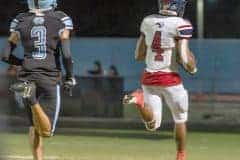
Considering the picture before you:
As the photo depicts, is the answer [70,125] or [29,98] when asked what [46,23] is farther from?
[70,125]

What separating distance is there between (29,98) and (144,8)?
40.4 ft

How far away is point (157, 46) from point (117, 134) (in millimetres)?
7368

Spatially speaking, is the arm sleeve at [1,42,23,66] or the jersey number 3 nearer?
the jersey number 3

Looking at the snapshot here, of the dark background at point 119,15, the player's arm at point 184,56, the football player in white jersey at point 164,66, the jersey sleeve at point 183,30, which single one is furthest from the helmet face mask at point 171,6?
the dark background at point 119,15

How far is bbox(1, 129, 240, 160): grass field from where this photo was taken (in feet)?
39.7

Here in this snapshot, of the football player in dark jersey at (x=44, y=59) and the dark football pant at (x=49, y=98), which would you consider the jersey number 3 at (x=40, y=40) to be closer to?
the football player in dark jersey at (x=44, y=59)

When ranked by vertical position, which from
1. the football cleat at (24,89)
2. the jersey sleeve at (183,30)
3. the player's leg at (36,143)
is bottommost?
the player's leg at (36,143)

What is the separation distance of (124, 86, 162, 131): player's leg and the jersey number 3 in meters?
1.06

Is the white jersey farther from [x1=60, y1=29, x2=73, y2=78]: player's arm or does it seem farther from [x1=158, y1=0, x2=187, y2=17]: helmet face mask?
[x1=60, y1=29, x2=73, y2=78]: player's arm

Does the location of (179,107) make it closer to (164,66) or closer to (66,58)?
(164,66)

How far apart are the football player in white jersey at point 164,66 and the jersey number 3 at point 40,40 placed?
3.48ft

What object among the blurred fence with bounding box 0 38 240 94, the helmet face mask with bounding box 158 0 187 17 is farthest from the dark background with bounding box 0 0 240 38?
the helmet face mask with bounding box 158 0 187 17

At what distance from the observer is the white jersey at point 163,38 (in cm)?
928

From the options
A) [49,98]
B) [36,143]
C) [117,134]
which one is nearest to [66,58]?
[49,98]
